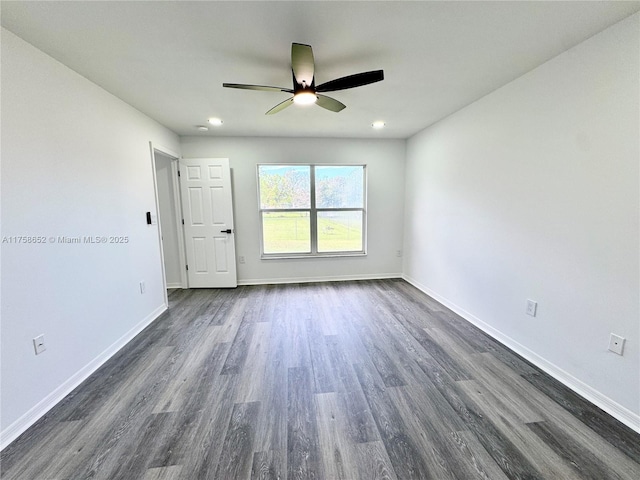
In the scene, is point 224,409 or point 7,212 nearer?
point 7,212

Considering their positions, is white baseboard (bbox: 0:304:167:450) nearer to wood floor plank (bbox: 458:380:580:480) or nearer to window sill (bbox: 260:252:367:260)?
window sill (bbox: 260:252:367:260)

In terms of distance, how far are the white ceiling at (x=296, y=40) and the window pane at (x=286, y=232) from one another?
196 centimetres

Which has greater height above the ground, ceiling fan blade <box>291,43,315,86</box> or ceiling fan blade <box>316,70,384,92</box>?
ceiling fan blade <box>291,43,315,86</box>

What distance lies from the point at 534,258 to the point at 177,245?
4.44m

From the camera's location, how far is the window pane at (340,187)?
4254 mm

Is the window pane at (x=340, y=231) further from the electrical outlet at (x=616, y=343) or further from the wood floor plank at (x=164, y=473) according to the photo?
the wood floor plank at (x=164, y=473)

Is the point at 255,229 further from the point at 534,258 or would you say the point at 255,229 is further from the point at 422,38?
the point at 534,258

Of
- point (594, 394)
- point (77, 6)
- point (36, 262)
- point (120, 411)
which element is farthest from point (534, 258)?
point (36, 262)

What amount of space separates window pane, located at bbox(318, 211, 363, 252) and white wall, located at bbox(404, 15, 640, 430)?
69.1 inches

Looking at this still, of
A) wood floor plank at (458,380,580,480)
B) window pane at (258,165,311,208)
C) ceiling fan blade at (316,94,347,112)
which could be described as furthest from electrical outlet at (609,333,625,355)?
window pane at (258,165,311,208)

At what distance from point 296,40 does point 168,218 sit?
3.32 m

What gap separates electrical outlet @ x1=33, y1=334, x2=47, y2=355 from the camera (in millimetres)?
1625

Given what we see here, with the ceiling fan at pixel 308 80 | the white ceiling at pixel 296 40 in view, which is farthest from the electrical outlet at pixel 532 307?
the ceiling fan at pixel 308 80

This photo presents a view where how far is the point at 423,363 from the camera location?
211 centimetres
